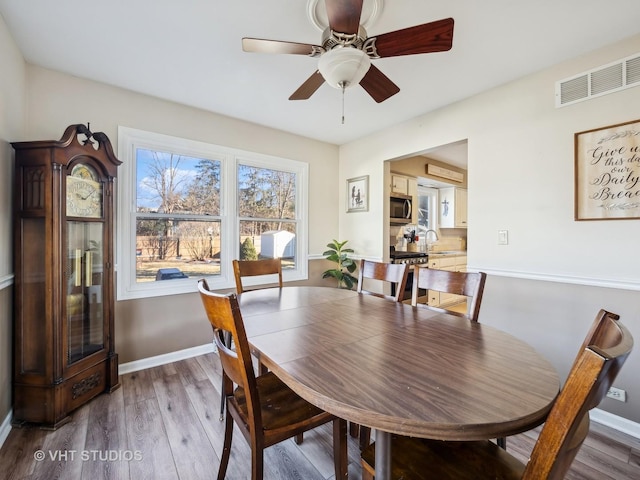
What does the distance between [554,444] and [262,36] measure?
7.69ft

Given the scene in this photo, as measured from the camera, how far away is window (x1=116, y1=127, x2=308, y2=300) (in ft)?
8.46

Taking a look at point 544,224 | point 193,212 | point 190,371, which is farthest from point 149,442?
point 544,224

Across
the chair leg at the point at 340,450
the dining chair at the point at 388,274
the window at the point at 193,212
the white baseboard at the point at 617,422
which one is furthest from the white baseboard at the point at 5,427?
the white baseboard at the point at 617,422

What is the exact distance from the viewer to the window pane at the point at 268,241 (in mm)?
3307

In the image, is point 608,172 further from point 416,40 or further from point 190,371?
point 190,371

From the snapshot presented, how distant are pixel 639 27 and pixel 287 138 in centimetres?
300

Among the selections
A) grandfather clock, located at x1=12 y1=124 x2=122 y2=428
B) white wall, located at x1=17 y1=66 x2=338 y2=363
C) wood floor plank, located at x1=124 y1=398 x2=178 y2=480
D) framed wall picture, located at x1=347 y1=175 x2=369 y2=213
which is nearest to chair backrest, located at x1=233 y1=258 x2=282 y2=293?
white wall, located at x1=17 y1=66 x2=338 y2=363

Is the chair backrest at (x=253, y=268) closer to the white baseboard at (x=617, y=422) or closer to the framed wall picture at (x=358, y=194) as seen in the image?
the framed wall picture at (x=358, y=194)

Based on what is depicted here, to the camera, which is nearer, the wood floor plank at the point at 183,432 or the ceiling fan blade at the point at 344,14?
the ceiling fan blade at the point at 344,14

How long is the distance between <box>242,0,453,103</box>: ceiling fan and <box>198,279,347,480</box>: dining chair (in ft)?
4.10

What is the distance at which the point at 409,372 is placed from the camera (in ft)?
3.08

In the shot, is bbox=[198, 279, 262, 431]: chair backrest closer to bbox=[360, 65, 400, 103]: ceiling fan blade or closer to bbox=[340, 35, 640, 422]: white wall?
bbox=[360, 65, 400, 103]: ceiling fan blade

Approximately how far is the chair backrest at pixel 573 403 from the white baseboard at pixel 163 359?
114 inches

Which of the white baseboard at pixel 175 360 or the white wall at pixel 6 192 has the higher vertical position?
the white wall at pixel 6 192
